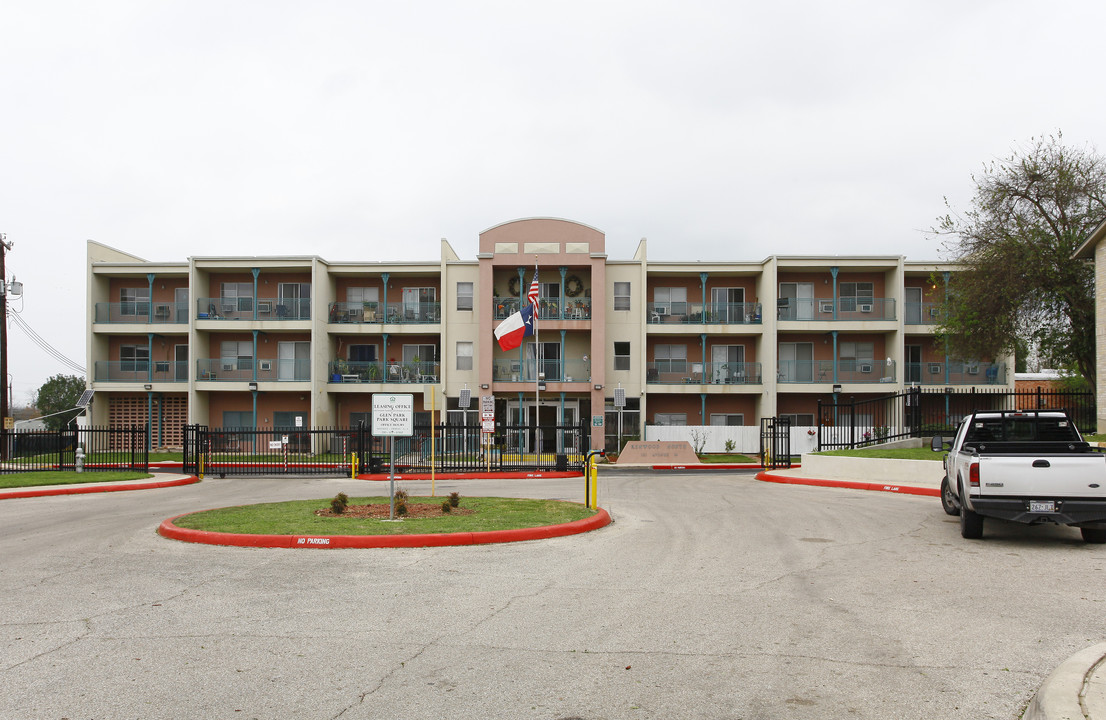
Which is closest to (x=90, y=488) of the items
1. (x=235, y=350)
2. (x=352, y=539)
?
(x=352, y=539)

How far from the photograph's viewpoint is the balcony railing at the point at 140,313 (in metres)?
44.0

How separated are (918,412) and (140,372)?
122ft

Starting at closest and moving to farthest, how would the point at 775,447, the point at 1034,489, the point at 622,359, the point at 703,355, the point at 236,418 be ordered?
1. the point at 1034,489
2. the point at 775,447
3. the point at 703,355
4. the point at 622,359
5. the point at 236,418

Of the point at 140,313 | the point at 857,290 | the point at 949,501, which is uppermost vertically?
the point at 857,290

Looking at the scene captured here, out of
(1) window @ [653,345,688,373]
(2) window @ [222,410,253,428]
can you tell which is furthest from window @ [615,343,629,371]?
(2) window @ [222,410,253,428]

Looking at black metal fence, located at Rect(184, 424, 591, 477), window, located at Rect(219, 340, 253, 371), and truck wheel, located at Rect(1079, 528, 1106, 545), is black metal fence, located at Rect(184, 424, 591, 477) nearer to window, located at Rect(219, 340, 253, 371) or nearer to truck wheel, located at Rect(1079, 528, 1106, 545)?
window, located at Rect(219, 340, 253, 371)

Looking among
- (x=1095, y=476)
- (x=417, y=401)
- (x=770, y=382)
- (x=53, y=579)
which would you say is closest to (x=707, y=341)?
(x=770, y=382)

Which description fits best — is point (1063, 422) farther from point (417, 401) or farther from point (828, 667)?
point (417, 401)

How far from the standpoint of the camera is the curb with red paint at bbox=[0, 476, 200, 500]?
67.9 ft

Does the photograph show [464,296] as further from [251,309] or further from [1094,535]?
[1094,535]

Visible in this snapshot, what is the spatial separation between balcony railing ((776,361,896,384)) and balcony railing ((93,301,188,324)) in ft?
102

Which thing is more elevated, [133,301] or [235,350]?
[133,301]

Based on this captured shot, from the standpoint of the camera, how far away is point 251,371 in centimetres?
4378

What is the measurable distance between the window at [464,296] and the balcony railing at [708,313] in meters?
9.23
